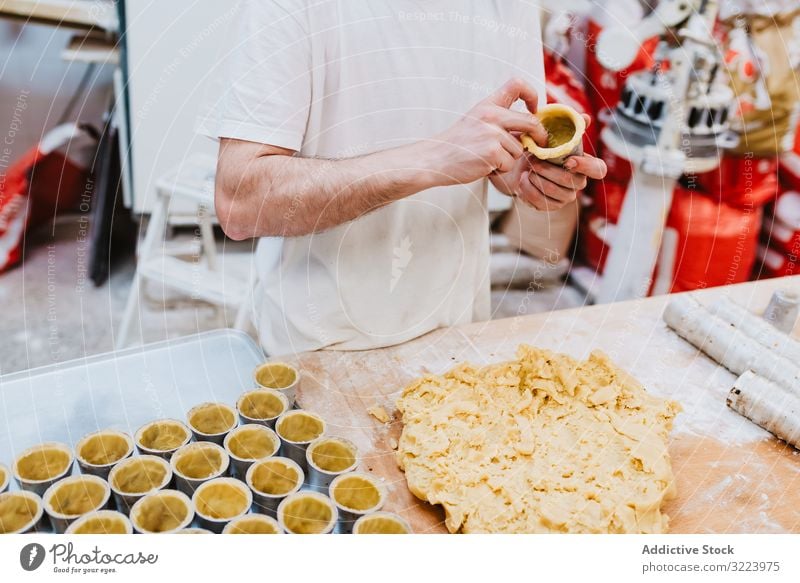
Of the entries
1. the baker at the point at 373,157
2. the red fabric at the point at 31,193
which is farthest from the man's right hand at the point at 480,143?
the red fabric at the point at 31,193

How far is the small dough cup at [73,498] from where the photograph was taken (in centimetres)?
87

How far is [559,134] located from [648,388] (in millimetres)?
550

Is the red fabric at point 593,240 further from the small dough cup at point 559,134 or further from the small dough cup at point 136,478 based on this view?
the small dough cup at point 136,478

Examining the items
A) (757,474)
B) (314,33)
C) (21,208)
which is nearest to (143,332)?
(21,208)

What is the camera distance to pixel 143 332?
2.52 meters

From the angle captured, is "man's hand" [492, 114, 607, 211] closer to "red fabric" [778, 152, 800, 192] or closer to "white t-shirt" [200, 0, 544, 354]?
"white t-shirt" [200, 0, 544, 354]

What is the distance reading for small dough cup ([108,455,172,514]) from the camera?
92cm

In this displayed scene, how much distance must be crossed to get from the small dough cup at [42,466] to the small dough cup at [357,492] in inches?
14.9

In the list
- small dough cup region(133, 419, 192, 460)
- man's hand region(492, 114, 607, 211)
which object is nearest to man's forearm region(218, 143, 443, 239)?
man's hand region(492, 114, 607, 211)

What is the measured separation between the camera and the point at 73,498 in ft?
2.97

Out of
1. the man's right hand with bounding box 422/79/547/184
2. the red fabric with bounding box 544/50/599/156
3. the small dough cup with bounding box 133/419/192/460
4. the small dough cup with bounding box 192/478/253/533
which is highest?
the man's right hand with bounding box 422/79/547/184

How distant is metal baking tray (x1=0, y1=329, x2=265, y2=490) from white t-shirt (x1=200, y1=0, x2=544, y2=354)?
0.58 feet

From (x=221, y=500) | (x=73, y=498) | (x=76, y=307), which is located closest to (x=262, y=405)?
(x=221, y=500)

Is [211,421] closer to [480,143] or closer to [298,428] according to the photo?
[298,428]
